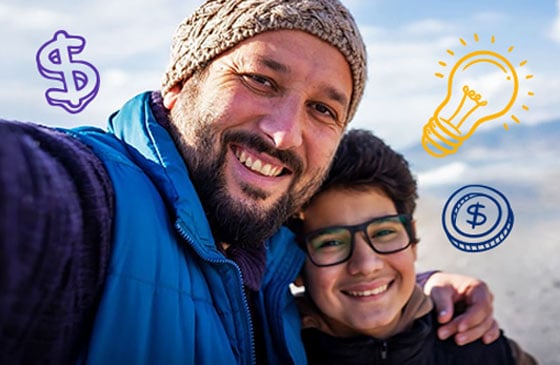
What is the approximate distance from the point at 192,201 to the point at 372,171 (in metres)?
1.29

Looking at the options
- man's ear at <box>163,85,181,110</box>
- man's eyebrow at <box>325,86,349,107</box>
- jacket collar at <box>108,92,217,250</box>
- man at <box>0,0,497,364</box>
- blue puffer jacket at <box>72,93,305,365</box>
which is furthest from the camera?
man's ear at <box>163,85,181,110</box>

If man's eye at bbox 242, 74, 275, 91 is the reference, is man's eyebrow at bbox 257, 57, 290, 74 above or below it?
above

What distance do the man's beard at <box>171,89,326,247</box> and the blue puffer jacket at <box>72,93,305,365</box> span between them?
167mm

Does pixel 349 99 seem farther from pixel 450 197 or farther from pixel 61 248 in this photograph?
pixel 61 248

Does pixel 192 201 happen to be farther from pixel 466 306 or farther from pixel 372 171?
pixel 466 306

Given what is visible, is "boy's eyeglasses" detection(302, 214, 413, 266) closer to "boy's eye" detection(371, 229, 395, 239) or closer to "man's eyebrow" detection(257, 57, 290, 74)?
"boy's eye" detection(371, 229, 395, 239)

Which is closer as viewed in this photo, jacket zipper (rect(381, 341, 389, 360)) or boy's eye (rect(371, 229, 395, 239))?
jacket zipper (rect(381, 341, 389, 360))

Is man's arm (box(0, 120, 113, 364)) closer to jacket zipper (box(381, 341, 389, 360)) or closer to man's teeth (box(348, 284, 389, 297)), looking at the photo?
man's teeth (box(348, 284, 389, 297))

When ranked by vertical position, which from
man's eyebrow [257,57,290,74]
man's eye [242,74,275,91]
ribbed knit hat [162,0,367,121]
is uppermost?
ribbed knit hat [162,0,367,121]

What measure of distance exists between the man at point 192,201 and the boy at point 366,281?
13cm

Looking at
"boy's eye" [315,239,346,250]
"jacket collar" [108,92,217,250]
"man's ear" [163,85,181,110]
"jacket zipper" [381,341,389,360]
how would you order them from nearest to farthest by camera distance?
"jacket collar" [108,92,217,250]
"man's ear" [163,85,181,110]
"jacket zipper" [381,341,389,360]
"boy's eye" [315,239,346,250]

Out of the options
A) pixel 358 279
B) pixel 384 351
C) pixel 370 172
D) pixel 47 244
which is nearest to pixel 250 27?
pixel 370 172

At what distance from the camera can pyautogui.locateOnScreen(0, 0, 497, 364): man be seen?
1.29 m

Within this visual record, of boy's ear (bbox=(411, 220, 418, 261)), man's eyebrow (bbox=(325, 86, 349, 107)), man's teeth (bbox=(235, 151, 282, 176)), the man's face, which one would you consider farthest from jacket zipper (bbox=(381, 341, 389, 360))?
man's eyebrow (bbox=(325, 86, 349, 107))
